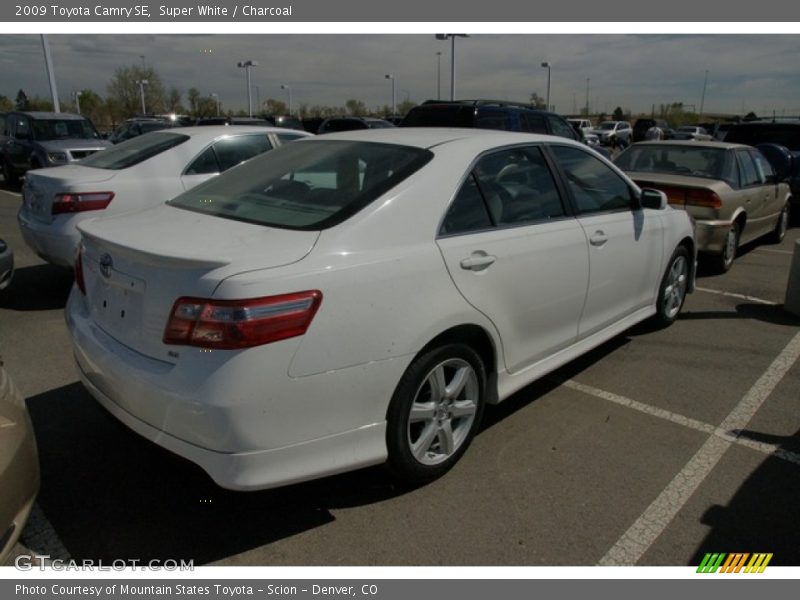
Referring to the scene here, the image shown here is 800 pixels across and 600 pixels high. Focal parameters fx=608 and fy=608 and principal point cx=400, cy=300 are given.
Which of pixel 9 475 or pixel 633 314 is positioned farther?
pixel 633 314

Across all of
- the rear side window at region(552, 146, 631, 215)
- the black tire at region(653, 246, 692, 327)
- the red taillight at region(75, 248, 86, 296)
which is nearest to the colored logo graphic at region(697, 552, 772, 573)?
the rear side window at region(552, 146, 631, 215)

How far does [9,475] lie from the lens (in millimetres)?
2090

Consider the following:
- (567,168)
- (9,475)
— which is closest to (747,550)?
(567,168)

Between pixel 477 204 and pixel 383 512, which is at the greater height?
pixel 477 204

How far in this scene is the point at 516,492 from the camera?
2916 mm

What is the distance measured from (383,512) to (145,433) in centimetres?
109

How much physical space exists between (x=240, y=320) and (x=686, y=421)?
9.19ft

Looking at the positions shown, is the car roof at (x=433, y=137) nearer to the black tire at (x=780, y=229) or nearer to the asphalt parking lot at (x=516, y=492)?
the asphalt parking lot at (x=516, y=492)

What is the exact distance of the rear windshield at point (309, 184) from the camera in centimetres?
274

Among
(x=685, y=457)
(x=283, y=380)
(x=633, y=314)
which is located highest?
(x=283, y=380)

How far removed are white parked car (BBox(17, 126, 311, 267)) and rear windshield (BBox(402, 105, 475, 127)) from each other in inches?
170

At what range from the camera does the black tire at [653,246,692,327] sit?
16.1ft

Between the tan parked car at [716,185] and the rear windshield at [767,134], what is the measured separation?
4668 mm

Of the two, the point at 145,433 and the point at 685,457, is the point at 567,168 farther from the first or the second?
the point at 145,433
